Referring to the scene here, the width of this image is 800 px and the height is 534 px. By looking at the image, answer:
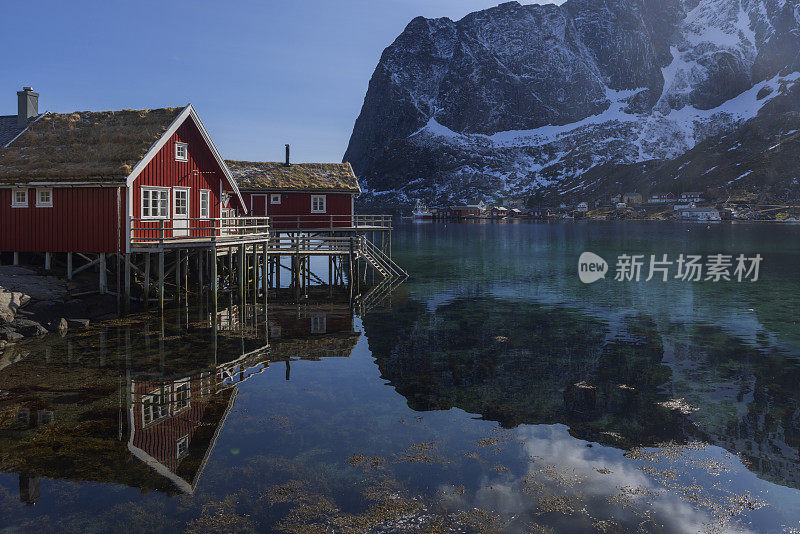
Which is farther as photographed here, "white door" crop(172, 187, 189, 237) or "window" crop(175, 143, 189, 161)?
"window" crop(175, 143, 189, 161)

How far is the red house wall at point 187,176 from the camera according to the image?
28859 millimetres

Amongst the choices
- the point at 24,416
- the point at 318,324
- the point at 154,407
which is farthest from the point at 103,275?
the point at 154,407

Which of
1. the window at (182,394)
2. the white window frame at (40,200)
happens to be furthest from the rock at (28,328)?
the window at (182,394)

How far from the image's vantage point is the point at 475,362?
22438 millimetres

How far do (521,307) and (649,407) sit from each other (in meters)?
18.3

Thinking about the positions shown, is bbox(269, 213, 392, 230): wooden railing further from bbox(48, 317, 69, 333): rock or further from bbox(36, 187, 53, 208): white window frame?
bbox(48, 317, 69, 333): rock

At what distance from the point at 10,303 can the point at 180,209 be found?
929 centimetres

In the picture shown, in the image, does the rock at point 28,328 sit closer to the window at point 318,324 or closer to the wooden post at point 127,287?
the wooden post at point 127,287

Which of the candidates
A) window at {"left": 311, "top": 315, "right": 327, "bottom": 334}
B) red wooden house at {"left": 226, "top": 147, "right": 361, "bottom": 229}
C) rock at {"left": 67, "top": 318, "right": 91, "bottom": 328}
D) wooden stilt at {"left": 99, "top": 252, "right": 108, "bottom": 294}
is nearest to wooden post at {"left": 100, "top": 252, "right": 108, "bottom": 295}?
wooden stilt at {"left": 99, "top": 252, "right": 108, "bottom": 294}

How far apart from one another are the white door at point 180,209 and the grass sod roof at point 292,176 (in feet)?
38.0

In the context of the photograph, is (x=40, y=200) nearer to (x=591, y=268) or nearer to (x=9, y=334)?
(x=9, y=334)

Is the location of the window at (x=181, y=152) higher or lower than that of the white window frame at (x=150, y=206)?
higher

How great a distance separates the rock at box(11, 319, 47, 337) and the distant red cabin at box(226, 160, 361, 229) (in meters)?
20.2

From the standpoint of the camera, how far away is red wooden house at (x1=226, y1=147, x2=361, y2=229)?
146 feet
